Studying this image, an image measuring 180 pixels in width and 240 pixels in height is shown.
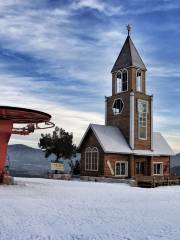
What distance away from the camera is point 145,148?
37.5m

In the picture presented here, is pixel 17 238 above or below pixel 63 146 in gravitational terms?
below

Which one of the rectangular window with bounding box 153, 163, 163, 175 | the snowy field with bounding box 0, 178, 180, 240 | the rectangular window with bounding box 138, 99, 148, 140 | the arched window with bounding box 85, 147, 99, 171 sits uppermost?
the rectangular window with bounding box 138, 99, 148, 140

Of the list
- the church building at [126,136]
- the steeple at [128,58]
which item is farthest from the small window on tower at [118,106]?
the steeple at [128,58]

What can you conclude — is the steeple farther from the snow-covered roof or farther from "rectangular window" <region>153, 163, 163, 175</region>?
"rectangular window" <region>153, 163, 163, 175</region>

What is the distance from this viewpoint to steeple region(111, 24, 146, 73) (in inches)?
1507

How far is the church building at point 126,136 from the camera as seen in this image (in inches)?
1380

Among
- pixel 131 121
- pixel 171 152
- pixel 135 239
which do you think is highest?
pixel 131 121

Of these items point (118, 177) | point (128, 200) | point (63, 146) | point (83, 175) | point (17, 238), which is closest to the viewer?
point (17, 238)

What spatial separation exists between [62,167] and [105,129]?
5729 mm

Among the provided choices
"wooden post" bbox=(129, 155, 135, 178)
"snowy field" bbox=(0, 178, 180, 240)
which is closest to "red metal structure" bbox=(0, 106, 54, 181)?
"snowy field" bbox=(0, 178, 180, 240)

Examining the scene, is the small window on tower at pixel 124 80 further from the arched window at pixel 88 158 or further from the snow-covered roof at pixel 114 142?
the arched window at pixel 88 158

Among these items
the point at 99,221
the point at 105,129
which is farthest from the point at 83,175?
the point at 99,221

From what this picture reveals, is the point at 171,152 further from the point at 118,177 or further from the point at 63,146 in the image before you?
the point at 63,146

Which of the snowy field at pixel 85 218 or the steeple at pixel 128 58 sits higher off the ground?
the steeple at pixel 128 58
